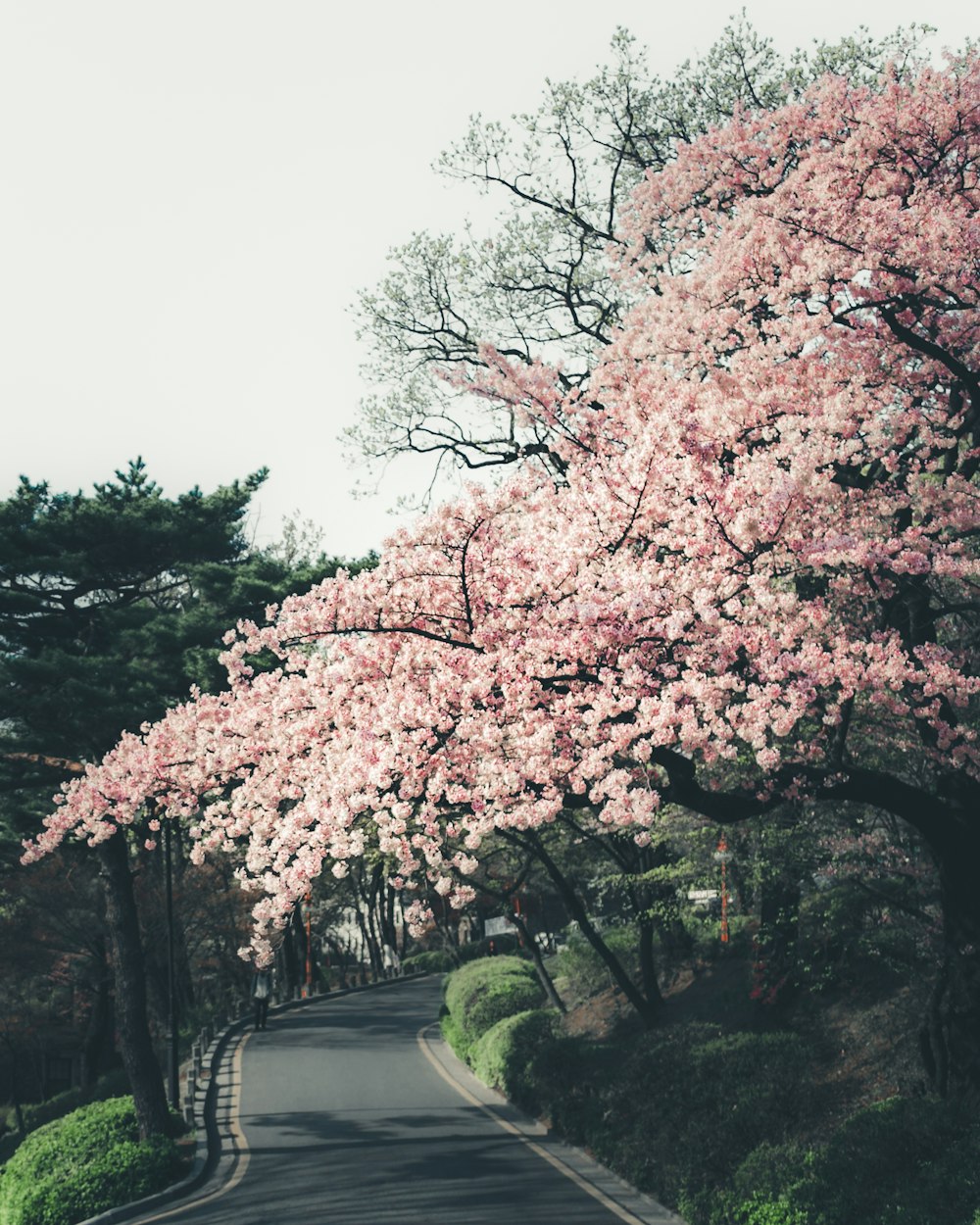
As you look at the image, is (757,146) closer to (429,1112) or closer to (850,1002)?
(850,1002)

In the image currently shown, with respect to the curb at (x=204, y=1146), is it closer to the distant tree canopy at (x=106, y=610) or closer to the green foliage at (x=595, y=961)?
the distant tree canopy at (x=106, y=610)

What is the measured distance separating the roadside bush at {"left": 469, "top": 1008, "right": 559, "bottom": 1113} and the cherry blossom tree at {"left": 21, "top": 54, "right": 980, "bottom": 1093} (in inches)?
329

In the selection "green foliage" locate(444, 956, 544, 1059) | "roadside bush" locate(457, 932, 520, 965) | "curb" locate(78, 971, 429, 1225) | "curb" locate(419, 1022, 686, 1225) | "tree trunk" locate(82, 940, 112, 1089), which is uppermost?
"roadside bush" locate(457, 932, 520, 965)

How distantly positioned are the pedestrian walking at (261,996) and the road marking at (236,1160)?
4.33m

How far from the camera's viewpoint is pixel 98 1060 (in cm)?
3891

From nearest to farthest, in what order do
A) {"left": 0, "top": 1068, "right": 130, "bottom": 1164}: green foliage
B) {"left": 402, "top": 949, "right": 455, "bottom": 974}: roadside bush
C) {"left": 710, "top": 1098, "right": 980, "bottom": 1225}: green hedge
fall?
{"left": 710, "top": 1098, "right": 980, "bottom": 1225}: green hedge
{"left": 0, "top": 1068, "right": 130, "bottom": 1164}: green foliage
{"left": 402, "top": 949, "right": 455, "bottom": 974}: roadside bush

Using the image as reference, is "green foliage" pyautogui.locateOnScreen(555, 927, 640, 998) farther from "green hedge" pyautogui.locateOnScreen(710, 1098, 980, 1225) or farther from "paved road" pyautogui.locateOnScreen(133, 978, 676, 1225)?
"green hedge" pyautogui.locateOnScreen(710, 1098, 980, 1225)

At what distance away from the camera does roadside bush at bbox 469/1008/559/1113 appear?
21.2 metres

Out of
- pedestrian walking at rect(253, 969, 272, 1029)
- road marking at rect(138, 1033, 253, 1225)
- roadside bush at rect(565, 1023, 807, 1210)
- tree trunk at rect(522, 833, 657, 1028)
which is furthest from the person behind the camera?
pedestrian walking at rect(253, 969, 272, 1029)

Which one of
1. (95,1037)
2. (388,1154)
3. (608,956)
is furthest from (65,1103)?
(388,1154)

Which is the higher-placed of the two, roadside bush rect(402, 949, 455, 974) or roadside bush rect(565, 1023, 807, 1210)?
roadside bush rect(402, 949, 455, 974)

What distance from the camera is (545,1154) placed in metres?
17.5

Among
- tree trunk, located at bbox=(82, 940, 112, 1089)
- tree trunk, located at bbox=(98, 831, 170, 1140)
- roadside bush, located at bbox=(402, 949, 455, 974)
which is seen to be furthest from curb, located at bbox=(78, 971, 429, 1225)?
roadside bush, located at bbox=(402, 949, 455, 974)

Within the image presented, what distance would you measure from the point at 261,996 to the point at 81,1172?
14455 mm
